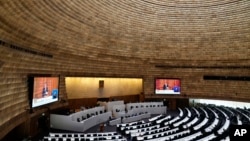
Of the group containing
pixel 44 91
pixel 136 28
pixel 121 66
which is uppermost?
pixel 136 28

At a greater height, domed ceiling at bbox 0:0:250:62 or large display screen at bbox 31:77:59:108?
domed ceiling at bbox 0:0:250:62

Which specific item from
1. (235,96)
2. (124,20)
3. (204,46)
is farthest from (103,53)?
(235,96)

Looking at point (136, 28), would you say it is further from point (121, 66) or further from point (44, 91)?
point (44, 91)

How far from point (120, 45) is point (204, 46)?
7.87 metres

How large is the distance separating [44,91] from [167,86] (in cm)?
1494

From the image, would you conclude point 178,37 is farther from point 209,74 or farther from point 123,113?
point 123,113

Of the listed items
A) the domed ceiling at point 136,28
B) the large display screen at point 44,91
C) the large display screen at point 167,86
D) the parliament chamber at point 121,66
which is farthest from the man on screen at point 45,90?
the large display screen at point 167,86

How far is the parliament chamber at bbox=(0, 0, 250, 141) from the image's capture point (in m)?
11.4

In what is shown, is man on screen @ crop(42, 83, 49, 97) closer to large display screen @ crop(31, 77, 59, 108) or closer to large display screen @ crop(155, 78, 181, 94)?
large display screen @ crop(31, 77, 59, 108)

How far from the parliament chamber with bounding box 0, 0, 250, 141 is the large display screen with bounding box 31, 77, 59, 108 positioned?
7cm

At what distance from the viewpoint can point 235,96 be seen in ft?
77.2

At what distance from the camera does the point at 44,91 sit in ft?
48.9

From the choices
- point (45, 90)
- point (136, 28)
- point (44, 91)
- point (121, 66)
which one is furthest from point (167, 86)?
point (44, 91)

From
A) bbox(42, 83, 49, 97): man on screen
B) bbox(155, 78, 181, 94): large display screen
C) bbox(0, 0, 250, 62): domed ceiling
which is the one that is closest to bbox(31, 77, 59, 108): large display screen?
bbox(42, 83, 49, 97): man on screen
